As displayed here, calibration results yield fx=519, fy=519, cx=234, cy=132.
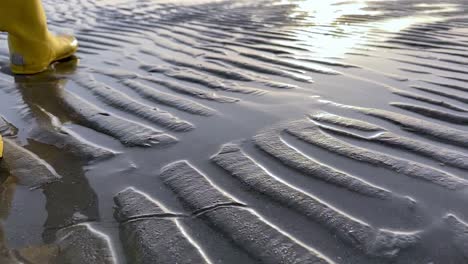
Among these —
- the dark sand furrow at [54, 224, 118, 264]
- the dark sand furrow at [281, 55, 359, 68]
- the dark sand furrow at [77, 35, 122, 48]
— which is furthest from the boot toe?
the dark sand furrow at [54, 224, 118, 264]

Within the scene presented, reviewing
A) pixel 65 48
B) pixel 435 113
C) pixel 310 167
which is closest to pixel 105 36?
pixel 65 48

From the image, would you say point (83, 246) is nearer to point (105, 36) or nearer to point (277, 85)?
point (277, 85)

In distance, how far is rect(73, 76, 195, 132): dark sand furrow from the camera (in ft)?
8.07

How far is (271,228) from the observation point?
1.54 m

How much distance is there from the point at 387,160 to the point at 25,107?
1.91m

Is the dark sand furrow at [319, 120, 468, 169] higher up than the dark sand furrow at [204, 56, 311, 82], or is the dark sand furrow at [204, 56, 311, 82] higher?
the dark sand furrow at [319, 120, 468, 169]

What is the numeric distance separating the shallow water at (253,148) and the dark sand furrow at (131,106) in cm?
1

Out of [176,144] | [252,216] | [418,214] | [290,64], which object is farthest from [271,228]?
[290,64]

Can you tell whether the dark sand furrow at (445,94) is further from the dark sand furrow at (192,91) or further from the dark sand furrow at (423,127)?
the dark sand furrow at (192,91)

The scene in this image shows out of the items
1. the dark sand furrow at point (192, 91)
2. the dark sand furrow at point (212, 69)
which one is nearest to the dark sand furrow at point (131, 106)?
the dark sand furrow at point (192, 91)

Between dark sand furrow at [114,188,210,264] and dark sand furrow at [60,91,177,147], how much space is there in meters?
0.56

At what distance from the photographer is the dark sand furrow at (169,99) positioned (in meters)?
2.64

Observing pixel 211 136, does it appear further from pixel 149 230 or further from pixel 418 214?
pixel 418 214

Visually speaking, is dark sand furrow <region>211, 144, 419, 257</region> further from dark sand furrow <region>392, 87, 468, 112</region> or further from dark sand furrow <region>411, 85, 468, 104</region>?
dark sand furrow <region>411, 85, 468, 104</region>
